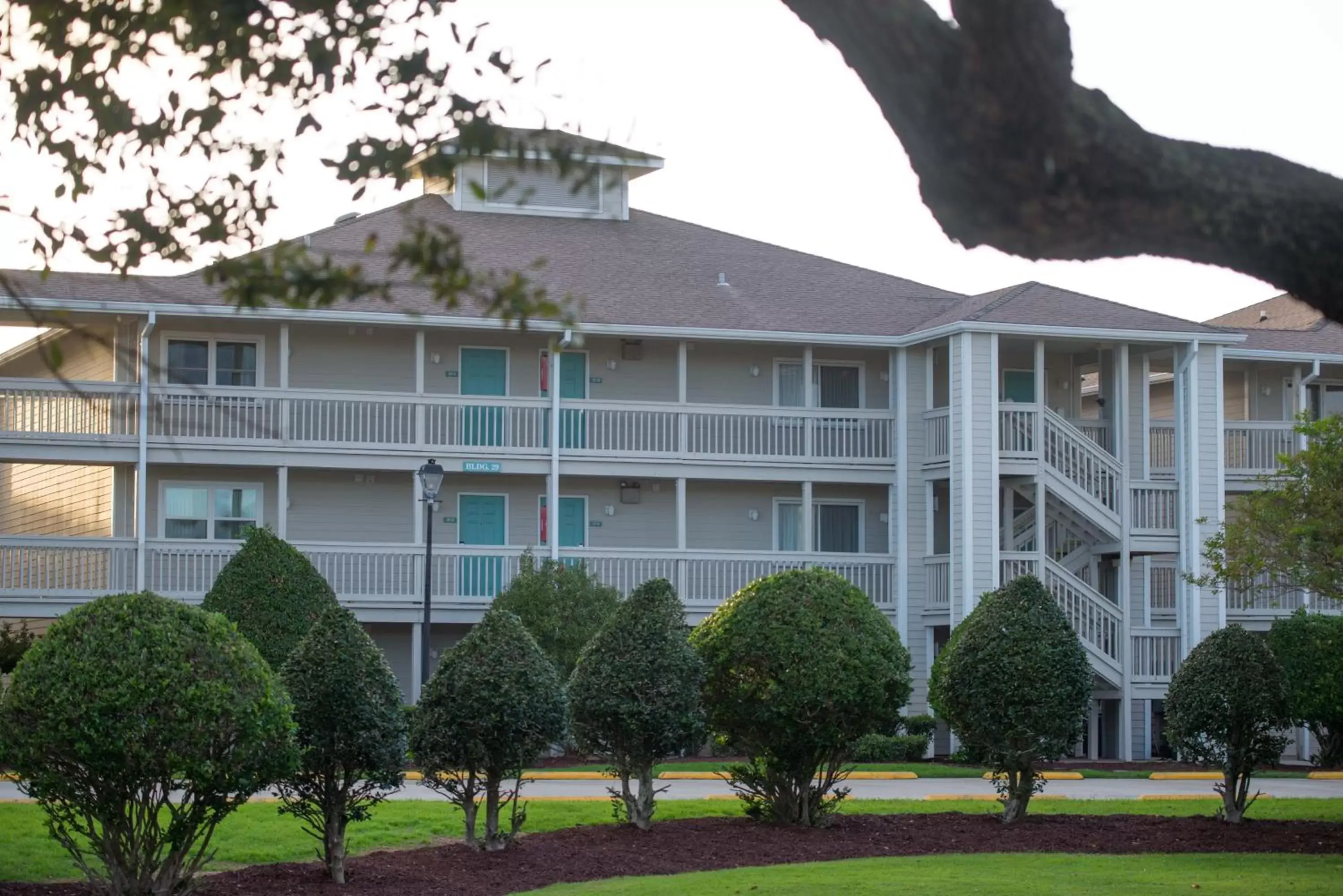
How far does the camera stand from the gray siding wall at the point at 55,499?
33.0 metres

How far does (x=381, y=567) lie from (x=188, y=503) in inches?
146

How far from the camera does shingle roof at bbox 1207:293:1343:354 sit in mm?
35594

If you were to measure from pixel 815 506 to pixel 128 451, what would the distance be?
12.5 meters

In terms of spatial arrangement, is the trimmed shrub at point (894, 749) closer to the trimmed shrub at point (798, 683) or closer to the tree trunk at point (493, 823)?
the trimmed shrub at point (798, 683)

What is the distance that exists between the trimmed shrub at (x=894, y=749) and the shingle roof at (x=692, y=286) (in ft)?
23.7

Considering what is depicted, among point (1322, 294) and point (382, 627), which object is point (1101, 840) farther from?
point (382, 627)

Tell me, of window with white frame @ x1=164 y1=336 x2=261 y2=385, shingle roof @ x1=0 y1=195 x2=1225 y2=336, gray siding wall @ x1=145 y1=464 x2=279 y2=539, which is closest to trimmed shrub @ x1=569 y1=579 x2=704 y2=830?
shingle roof @ x1=0 y1=195 x2=1225 y2=336

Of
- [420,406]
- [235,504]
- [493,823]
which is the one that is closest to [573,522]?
[420,406]

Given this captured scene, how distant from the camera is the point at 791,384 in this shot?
3497cm

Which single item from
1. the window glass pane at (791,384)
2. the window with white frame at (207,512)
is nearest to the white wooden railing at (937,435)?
the window glass pane at (791,384)

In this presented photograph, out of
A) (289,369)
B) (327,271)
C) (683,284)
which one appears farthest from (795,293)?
(327,271)

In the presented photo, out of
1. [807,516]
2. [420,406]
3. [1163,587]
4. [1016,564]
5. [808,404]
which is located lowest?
[1163,587]

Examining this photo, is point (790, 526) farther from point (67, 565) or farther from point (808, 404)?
point (67, 565)

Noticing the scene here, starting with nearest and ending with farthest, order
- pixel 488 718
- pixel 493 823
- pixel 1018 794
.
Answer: pixel 488 718 < pixel 493 823 < pixel 1018 794
